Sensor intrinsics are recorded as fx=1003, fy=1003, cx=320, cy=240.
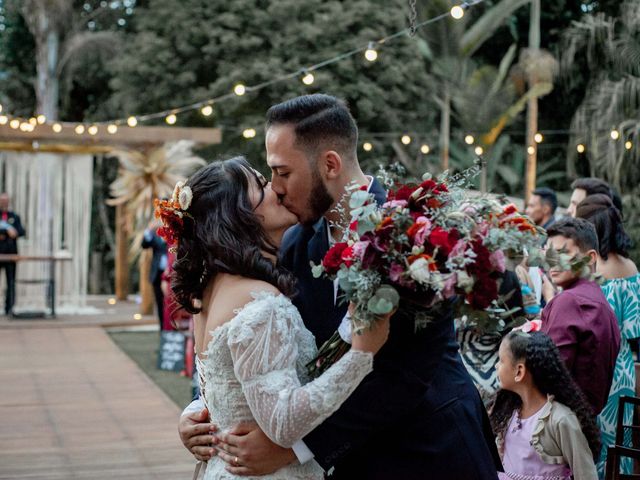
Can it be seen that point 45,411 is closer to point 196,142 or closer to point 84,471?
point 84,471

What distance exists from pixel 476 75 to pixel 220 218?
19.8m

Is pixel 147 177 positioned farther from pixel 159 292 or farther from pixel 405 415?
pixel 405 415

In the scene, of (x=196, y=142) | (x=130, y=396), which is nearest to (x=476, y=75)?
(x=196, y=142)

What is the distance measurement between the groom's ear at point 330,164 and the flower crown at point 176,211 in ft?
1.16

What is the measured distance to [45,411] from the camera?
8164mm

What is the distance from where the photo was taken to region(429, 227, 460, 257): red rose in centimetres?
214

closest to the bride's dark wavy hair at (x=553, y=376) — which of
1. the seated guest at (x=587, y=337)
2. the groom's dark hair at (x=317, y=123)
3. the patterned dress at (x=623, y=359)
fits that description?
the seated guest at (x=587, y=337)

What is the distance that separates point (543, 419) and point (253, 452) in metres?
2.05

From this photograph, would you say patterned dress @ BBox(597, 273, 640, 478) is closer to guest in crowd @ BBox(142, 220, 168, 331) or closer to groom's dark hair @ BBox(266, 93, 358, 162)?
groom's dark hair @ BBox(266, 93, 358, 162)

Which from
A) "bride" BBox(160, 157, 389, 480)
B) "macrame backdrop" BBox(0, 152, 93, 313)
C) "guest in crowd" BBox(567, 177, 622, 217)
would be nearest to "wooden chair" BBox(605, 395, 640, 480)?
"guest in crowd" BBox(567, 177, 622, 217)

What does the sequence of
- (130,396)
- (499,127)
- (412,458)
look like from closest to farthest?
(412,458) → (130,396) → (499,127)

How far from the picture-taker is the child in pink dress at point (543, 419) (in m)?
4.07

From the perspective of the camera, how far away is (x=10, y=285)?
15039 mm

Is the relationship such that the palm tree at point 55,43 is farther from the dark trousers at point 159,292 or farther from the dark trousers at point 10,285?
the dark trousers at point 159,292
